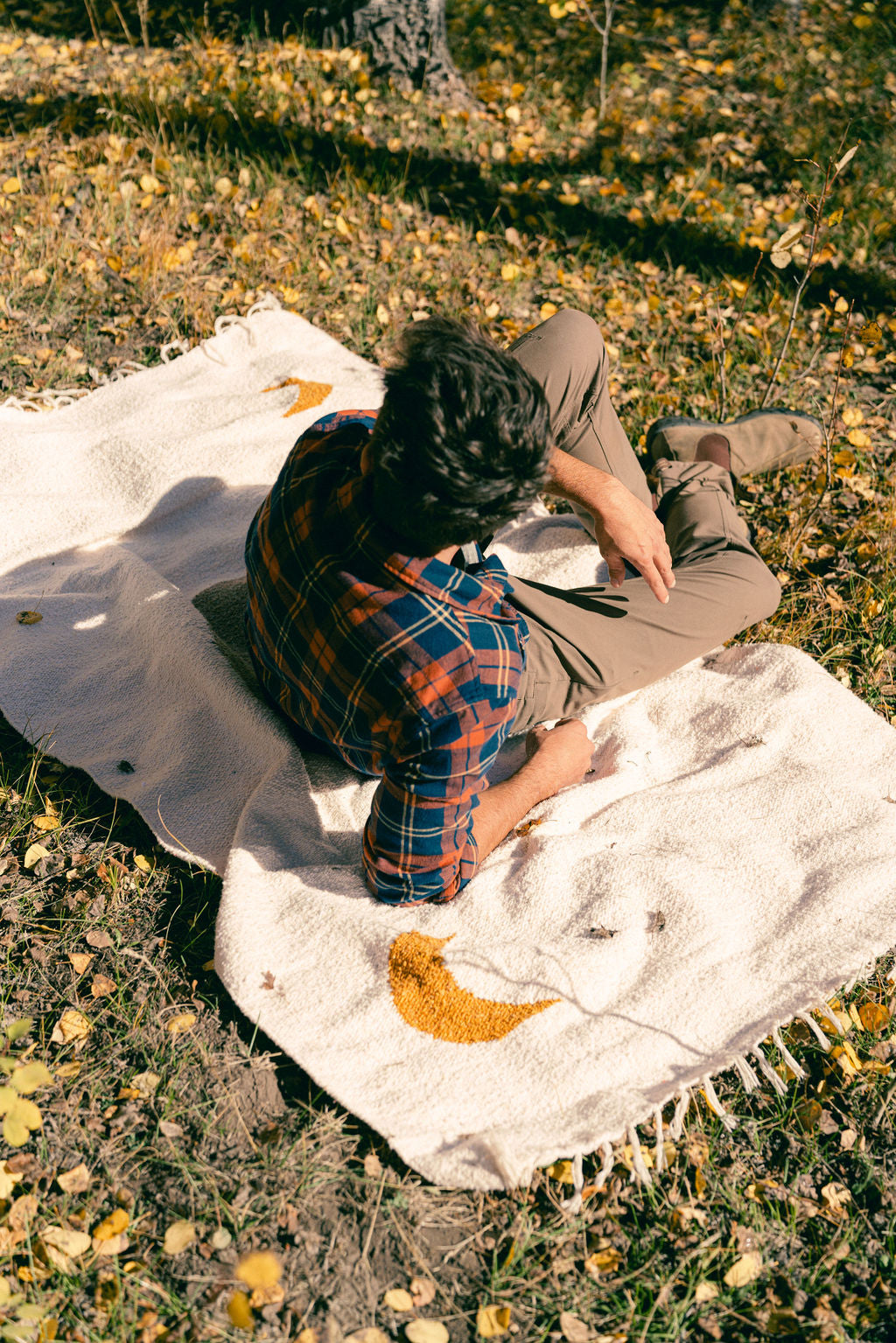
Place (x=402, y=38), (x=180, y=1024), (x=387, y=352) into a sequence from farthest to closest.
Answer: (x=402, y=38) < (x=387, y=352) < (x=180, y=1024)

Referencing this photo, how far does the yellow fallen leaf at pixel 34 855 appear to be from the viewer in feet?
7.58

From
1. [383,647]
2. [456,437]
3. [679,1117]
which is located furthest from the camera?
[679,1117]

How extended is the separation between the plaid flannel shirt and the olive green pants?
373mm

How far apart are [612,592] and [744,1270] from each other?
1.59 meters

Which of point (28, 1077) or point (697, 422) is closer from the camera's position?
point (28, 1077)

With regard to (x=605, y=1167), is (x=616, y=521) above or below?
above

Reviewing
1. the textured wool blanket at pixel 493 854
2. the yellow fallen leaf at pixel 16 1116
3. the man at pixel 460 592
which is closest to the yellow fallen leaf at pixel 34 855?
the textured wool blanket at pixel 493 854

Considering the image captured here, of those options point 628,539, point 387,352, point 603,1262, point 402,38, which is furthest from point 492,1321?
point 402,38

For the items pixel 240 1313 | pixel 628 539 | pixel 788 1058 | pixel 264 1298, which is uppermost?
pixel 628 539

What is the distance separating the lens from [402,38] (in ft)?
16.3

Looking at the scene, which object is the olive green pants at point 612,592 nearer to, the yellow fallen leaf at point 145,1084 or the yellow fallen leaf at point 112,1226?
the yellow fallen leaf at point 145,1084

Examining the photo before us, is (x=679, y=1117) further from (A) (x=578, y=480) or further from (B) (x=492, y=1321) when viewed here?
(A) (x=578, y=480)

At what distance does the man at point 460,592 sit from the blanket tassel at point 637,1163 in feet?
2.09

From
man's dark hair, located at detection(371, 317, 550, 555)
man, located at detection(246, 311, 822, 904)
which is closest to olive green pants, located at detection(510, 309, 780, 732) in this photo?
man, located at detection(246, 311, 822, 904)
